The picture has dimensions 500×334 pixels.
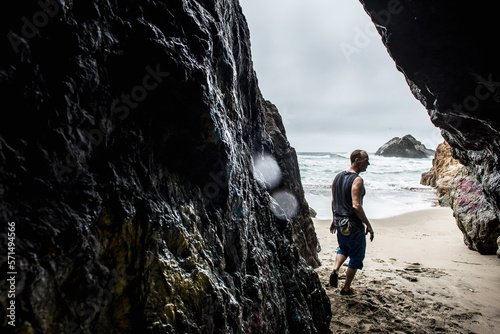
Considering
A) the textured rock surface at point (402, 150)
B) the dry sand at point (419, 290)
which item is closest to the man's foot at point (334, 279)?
the dry sand at point (419, 290)

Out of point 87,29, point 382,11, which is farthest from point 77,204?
point 382,11

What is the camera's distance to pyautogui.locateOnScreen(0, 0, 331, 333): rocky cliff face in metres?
0.89

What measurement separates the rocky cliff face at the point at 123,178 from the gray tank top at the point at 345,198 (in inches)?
78.0

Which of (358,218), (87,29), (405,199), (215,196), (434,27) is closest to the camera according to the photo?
(87,29)

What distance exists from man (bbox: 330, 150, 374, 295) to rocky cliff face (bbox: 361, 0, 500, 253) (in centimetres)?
146

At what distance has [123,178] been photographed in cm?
121

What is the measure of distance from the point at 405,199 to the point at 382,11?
13.7 metres

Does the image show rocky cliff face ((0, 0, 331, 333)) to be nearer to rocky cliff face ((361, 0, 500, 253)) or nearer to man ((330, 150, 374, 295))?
man ((330, 150, 374, 295))

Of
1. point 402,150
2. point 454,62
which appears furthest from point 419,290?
point 402,150

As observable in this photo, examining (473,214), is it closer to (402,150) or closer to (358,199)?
(358,199)

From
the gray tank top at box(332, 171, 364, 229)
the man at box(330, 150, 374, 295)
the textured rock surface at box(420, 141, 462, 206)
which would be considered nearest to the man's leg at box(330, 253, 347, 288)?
the man at box(330, 150, 374, 295)

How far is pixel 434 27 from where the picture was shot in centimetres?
313

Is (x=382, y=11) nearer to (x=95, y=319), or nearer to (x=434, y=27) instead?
(x=434, y=27)

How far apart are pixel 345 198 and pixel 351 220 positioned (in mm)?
323
